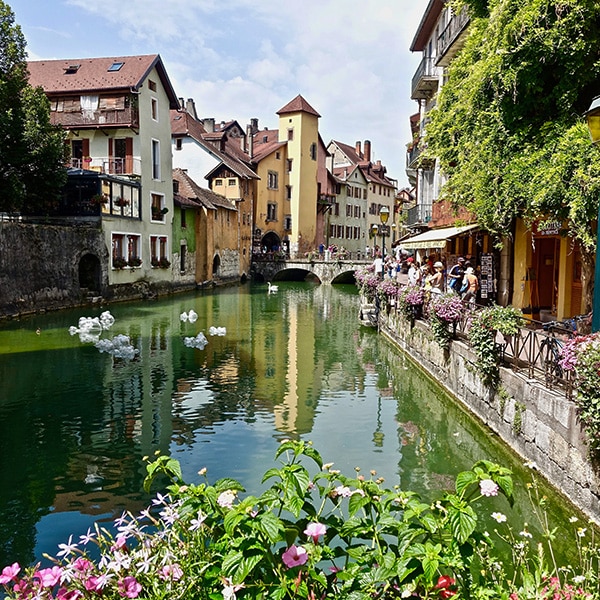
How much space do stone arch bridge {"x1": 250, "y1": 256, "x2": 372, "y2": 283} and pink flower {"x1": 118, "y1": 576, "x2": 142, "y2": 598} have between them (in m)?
52.4

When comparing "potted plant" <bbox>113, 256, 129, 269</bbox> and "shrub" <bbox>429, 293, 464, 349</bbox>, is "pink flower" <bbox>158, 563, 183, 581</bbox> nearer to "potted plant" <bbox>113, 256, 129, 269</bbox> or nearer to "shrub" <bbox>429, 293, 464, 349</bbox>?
"shrub" <bbox>429, 293, 464, 349</bbox>

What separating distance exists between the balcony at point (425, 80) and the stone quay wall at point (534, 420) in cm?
2036

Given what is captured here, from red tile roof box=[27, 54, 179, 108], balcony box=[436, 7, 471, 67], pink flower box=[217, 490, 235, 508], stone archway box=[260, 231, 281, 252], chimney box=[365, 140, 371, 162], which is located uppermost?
chimney box=[365, 140, 371, 162]

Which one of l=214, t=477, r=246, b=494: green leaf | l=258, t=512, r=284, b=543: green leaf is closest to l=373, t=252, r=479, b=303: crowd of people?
l=214, t=477, r=246, b=494: green leaf

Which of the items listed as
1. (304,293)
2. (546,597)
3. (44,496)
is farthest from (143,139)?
(546,597)

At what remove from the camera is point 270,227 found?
63.7m

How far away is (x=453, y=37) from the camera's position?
75.4 ft

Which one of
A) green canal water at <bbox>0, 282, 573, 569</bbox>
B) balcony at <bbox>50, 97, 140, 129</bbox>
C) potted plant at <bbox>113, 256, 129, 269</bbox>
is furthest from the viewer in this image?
balcony at <bbox>50, 97, 140, 129</bbox>

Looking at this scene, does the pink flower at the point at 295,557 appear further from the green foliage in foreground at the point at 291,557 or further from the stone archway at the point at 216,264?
the stone archway at the point at 216,264

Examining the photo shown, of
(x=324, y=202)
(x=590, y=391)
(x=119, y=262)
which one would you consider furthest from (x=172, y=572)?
(x=324, y=202)

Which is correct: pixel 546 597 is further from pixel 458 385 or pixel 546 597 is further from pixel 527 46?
pixel 527 46

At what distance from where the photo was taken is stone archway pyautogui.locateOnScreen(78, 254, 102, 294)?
105 ft

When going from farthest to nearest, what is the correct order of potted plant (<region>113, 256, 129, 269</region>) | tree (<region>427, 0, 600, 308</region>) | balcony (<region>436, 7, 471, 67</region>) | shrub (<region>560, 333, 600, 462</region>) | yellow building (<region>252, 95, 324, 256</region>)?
yellow building (<region>252, 95, 324, 256</region>) < potted plant (<region>113, 256, 129, 269</region>) < balcony (<region>436, 7, 471, 67</region>) < tree (<region>427, 0, 600, 308</region>) < shrub (<region>560, 333, 600, 462</region>)

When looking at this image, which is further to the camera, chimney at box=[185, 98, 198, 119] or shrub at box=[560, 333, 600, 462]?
chimney at box=[185, 98, 198, 119]
